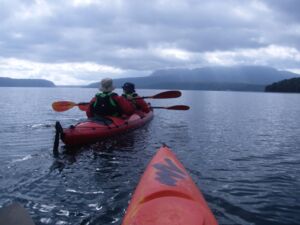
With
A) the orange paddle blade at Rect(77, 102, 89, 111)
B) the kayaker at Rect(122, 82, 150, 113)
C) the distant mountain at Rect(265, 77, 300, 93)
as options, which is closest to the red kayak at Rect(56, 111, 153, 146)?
the orange paddle blade at Rect(77, 102, 89, 111)

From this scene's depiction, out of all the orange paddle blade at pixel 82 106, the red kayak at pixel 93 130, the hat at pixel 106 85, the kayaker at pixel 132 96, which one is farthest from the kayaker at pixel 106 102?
the kayaker at pixel 132 96

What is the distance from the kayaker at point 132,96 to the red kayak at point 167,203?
11.1m

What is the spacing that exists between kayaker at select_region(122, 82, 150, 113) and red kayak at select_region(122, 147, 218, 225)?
1109 centimetres

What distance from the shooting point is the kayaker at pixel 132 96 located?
17.3m

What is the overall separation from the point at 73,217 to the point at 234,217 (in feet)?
10.1

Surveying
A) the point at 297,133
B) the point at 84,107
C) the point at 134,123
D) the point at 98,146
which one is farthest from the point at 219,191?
the point at 297,133

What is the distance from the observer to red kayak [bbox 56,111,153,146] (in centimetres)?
A: 1156

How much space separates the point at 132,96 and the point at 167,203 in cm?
1324

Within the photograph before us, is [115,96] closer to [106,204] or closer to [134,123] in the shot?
[134,123]

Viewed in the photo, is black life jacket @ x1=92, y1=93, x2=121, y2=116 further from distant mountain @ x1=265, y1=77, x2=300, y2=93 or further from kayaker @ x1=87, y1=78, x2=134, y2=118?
distant mountain @ x1=265, y1=77, x2=300, y2=93

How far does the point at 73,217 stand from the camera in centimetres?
609

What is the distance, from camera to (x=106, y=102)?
42.9 feet

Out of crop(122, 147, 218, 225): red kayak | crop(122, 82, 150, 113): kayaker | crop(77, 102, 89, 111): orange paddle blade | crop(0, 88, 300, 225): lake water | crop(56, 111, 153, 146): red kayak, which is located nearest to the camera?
crop(122, 147, 218, 225): red kayak

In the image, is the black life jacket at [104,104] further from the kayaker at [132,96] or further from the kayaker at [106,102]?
the kayaker at [132,96]
